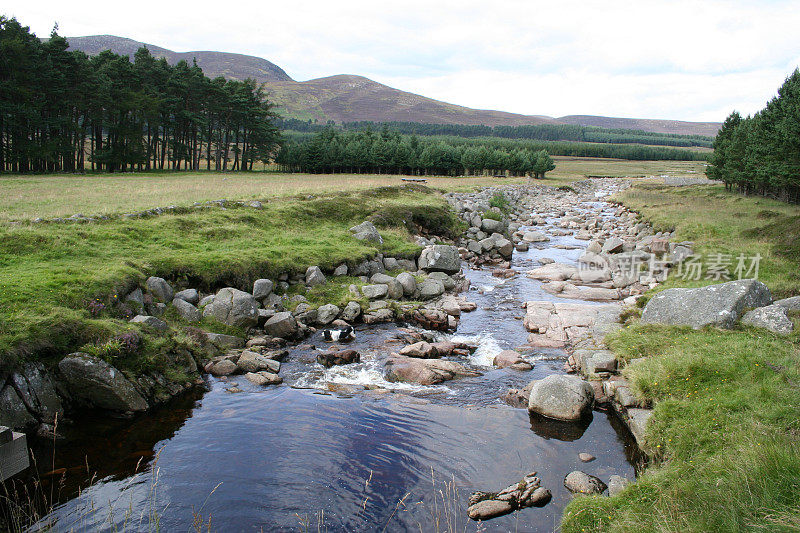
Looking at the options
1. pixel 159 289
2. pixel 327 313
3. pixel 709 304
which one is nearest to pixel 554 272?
pixel 709 304

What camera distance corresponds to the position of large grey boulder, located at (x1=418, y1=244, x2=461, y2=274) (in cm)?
2569

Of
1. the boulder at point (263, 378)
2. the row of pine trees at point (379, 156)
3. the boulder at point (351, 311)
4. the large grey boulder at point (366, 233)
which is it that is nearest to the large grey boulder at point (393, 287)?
the boulder at point (351, 311)

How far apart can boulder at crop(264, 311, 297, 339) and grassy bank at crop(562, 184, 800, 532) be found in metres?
10.7

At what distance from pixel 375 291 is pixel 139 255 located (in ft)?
31.4

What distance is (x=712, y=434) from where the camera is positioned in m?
8.51

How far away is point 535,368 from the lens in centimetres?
1470

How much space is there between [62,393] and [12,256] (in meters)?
7.31

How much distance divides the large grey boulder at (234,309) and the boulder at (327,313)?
243 cm

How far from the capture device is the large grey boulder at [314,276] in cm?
2069

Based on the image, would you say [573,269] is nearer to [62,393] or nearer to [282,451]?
[282,451]

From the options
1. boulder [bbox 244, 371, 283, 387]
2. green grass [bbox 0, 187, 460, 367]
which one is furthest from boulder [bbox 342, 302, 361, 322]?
boulder [bbox 244, 371, 283, 387]

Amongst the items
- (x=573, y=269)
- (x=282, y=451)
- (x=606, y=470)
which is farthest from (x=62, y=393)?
(x=573, y=269)

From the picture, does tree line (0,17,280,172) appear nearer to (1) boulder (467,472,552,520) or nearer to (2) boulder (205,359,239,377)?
(2) boulder (205,359,239,377)

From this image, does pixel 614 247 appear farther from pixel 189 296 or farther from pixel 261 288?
pixel 189 296
